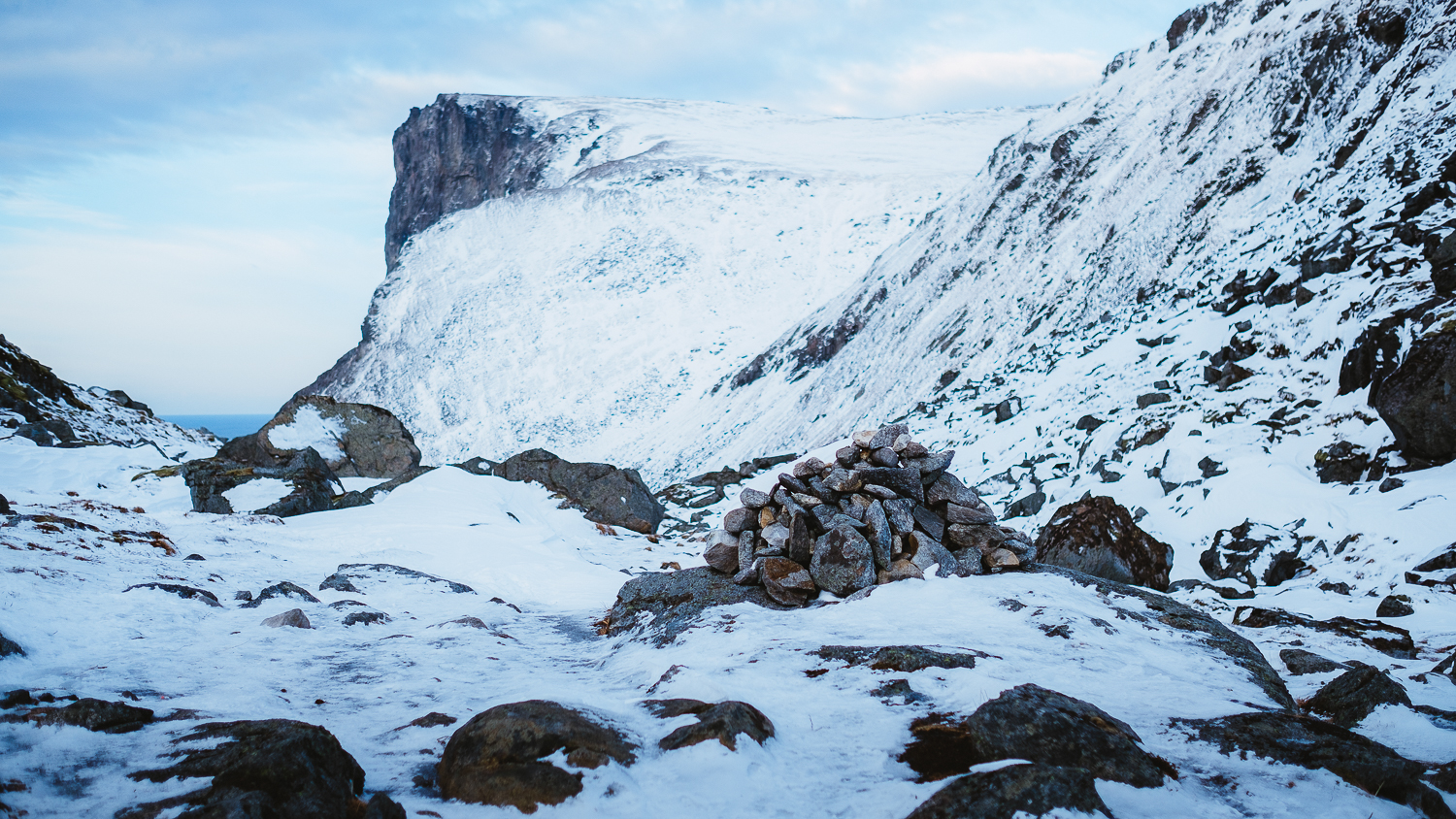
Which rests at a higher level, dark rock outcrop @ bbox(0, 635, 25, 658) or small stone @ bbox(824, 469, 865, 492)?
small stone @ bbox(824, 469, 865, 492)

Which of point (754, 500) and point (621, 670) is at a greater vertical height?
point (754, 500)

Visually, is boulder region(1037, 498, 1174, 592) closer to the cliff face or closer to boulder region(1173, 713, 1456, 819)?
boulder region(1173, 713, 1456, 819)

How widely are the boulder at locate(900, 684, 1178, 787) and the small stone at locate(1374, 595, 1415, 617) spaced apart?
14.5 feet

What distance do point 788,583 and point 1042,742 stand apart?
3.85 metres

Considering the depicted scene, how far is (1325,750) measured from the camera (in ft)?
11.2

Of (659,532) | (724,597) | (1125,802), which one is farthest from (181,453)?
(1125,802)

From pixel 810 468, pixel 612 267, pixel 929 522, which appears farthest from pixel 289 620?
pixel 612 267

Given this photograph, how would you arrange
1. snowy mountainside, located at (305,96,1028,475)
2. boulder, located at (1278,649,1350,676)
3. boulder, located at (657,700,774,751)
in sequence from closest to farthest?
boulder, located at (657,700,774,751) → boulder, located at (1278,649,1350,676) → snowy mountainside, located at (305,96,1028,475)

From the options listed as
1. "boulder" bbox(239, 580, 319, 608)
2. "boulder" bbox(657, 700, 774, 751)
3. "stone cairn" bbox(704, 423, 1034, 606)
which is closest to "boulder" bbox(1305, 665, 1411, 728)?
"stone cairn" bbox(704, 423, 1034, 606)

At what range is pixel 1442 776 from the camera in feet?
10.1

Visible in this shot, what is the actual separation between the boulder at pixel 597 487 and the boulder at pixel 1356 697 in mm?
12280

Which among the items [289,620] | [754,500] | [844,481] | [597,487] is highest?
[844,481]

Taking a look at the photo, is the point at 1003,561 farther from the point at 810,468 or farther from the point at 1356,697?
the point at 1356,697

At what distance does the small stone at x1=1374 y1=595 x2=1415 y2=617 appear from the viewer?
6289 mm
